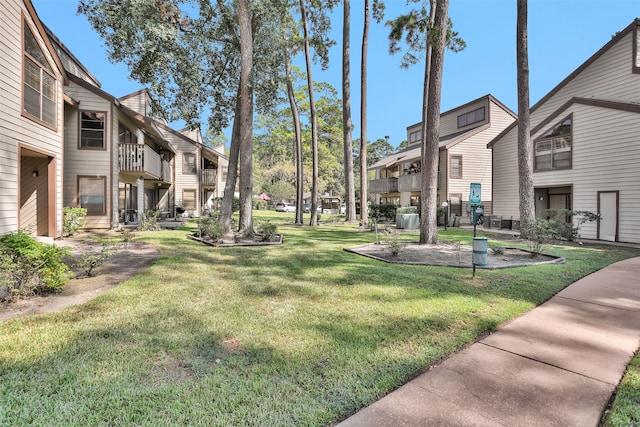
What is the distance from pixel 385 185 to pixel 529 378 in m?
27.3

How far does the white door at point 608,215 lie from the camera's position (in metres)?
12.5

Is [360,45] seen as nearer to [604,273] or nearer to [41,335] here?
[604,273]

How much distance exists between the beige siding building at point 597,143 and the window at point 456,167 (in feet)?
18.6

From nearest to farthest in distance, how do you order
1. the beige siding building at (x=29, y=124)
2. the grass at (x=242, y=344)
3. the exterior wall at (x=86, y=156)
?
the grass at (x=242, y=344) < the beige siding building at (x=29, y=124) < the exterior wall at (x=86, y=156)

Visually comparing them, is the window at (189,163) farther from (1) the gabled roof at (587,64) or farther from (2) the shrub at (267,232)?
(1) the gabled roof at (587,64)

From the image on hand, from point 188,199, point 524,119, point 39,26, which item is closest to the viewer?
point 39,26

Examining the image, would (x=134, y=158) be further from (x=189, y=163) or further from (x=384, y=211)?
(x=384, y=211)

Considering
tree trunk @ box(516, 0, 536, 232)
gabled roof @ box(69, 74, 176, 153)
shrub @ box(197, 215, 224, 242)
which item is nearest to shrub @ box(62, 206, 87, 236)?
shrub @ box(197, 215, 224, 242)

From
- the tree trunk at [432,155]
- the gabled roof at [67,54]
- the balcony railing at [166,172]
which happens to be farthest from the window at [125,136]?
the tree trunk at [432,155]

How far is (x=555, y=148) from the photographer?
15.1 metres

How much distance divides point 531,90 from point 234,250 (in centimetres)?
1283

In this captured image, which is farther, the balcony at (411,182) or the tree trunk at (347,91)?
the balcony at (411,182)

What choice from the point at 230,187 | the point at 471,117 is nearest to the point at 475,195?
the point at 230,187

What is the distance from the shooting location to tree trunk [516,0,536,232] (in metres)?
12.3
